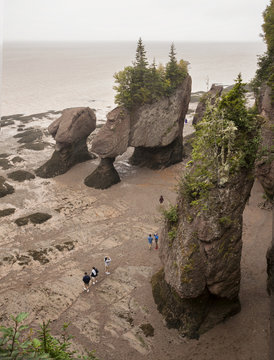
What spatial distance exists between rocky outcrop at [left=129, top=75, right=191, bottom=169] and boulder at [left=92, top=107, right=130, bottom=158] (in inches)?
43.9

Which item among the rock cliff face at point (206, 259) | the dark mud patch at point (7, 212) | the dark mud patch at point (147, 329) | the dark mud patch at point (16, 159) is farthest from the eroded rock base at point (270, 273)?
the dark mud patch at point (16, 159)

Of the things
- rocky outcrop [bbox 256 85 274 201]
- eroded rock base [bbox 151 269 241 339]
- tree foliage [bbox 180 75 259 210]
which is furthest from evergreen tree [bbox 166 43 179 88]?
eroded rock base [bbox 151 269 241 339]

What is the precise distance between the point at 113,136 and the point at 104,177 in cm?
433

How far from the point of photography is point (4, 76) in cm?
10575

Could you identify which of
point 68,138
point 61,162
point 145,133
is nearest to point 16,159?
point 61,162

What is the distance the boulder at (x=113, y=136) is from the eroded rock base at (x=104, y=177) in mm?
1145

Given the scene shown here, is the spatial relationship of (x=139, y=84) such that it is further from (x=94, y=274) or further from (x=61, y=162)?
(x=94, y=274)

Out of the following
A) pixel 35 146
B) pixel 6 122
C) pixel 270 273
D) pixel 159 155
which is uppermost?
pixel 6 122

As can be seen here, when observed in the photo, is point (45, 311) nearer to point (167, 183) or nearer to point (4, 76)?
point (167, 183)

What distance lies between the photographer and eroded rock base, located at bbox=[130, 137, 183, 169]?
3428cm

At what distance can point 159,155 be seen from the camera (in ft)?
112

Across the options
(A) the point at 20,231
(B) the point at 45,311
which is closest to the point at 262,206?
(B) the point at 45,311

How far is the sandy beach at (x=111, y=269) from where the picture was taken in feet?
48.3

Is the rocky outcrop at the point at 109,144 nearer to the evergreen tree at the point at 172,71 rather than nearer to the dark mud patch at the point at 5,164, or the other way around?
the evergreen tree at the point at 172,71
